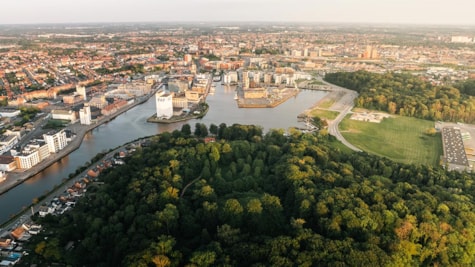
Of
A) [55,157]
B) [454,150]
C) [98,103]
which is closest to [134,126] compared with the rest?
[98,103]

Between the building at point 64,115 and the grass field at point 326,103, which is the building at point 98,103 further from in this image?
the grass field at point 326,103

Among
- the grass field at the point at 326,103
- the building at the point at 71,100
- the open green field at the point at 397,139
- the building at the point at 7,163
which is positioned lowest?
the open green field at the point at 397,139

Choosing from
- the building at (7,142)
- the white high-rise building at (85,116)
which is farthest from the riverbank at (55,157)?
the building at (7,142)

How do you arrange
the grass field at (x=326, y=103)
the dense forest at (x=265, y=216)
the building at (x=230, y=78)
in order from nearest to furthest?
the dense forest at (x=265, y=216) → the grass field at (x=326, y=103) → the building at (x=230, y=78)

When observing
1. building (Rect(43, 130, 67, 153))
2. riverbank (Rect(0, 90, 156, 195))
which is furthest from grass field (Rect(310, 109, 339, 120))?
building (Rect(43, 130, 67, 153))

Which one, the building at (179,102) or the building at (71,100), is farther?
the building at (71,100)

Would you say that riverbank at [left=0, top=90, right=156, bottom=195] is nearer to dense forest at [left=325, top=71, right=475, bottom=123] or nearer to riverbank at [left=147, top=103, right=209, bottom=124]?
riverbank at [left=147, top=103, right=209, bottom=124]
